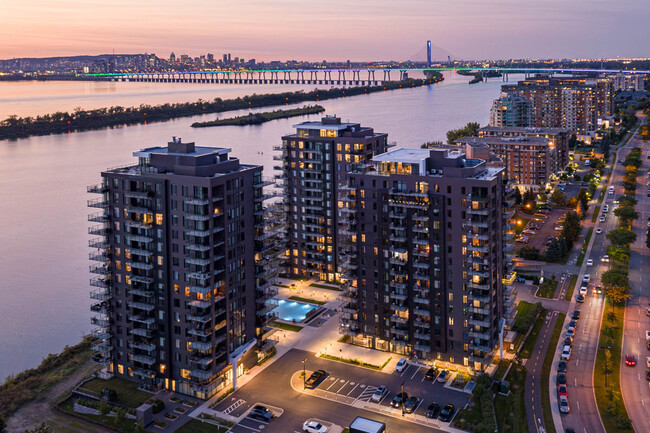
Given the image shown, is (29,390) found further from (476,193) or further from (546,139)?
(546,139)

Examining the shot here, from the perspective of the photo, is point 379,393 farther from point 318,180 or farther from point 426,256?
point 318,180

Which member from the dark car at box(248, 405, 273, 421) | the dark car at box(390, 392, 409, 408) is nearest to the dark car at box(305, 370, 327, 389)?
the dark car at box(248, 405, 273, 421)

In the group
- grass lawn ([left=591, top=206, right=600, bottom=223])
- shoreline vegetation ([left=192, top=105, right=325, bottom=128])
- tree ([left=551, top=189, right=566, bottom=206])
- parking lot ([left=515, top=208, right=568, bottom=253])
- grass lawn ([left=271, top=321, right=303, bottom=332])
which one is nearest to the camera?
grass lawn ([left=271, top=321, right=303, bottom=332])

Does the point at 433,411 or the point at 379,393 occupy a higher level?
the point at 379,393

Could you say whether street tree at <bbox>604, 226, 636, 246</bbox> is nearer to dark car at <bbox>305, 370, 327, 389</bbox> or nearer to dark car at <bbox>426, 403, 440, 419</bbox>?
dark car at <bbox>426, 403, 440, 419</bbox>

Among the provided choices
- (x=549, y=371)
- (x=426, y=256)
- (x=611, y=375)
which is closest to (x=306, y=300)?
(x=426, y=256)

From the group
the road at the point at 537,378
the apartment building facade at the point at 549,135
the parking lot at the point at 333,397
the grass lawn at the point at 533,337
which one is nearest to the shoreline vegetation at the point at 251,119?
the apartment building facade at the point at 549,135

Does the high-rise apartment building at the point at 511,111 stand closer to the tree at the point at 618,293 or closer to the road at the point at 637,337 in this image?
the road at the point at 637,337
